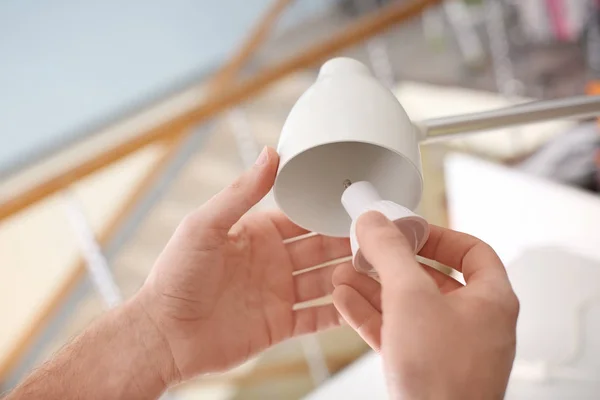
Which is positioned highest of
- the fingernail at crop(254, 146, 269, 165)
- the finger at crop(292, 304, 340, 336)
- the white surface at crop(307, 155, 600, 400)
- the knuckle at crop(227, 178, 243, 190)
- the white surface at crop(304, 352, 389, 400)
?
the fingernail at crop(254, 146, 269, 165)

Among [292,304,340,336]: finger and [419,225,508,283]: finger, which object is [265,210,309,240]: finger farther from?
[419,225,508,283]: finger

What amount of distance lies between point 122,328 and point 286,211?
1.06ft

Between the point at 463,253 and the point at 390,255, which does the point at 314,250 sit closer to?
the point at 463,253

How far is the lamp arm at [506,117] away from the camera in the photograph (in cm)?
66

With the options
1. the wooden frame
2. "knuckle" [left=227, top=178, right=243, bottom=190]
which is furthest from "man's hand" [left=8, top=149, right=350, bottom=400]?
the wooden frame

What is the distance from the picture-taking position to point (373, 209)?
2.10 feet

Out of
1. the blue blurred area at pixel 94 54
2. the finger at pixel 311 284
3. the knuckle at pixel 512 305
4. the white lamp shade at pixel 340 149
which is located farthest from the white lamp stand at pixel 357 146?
the blue blurred area at pixel 94 54

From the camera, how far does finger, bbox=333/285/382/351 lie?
75 cm

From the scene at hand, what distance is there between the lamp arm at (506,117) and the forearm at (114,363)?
0.48 metres

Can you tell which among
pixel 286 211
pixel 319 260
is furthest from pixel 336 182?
pixel 319 260

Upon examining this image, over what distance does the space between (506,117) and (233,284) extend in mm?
458

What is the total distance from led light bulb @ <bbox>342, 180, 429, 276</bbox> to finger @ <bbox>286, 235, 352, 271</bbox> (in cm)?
26

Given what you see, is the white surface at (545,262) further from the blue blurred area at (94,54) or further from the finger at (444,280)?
the blue blurred area at (94,54)

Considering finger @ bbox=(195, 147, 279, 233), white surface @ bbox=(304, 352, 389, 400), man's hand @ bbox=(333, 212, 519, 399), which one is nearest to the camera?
man's hand @ bbox=(333, 212, 519, 399)
